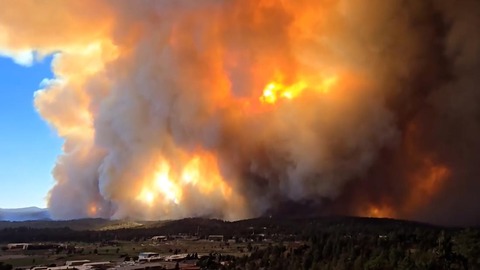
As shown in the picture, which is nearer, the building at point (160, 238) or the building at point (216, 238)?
the building at point (216, 238)

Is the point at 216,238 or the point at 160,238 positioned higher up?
the point at 160,238

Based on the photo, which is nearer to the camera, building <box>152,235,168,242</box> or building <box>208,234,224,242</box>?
building <box>208,234,224,242</box>

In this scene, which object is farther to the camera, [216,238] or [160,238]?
[160,238]

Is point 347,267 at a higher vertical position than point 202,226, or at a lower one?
lower

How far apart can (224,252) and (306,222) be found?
24.1m

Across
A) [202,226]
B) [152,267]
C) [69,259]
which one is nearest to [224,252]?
[152,267]

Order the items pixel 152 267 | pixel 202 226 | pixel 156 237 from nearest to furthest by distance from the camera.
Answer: pixel 152 267 < pixel 156 237 < pixel 202 226

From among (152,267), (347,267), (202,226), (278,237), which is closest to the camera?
(347,267)

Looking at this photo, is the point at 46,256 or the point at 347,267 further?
the point at 46,256

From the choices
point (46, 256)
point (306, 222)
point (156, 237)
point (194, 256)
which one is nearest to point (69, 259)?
point (46, 256)

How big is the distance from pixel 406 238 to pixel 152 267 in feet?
70.7

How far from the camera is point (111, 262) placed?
170 ft

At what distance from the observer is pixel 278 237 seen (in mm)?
66875

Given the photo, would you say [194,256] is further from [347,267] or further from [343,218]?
[343,218]
